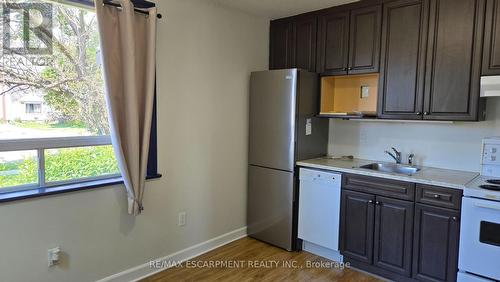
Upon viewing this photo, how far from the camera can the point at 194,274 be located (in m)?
2.81

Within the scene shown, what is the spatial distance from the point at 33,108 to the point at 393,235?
286cm

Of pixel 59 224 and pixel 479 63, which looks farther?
pixel 479 63

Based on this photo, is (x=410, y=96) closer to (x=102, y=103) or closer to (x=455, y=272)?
(x=455, y=272)

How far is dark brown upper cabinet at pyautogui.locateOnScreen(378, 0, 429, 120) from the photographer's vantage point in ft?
8.97

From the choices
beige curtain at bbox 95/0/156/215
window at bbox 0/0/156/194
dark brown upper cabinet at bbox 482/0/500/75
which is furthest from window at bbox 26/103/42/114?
dark brown upper cabinet at bbox 482/0/500/75

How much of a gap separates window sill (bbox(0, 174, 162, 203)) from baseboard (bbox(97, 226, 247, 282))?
744mm

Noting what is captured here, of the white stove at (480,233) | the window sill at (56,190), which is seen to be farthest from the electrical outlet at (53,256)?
the white stove at (480,233)

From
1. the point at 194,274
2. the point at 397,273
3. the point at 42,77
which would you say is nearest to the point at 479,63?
the point at 397,273

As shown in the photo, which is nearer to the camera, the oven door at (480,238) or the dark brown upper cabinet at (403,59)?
the oven door at (480,238)

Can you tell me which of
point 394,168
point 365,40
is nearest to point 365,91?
point 365,40

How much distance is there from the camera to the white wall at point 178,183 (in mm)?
2146

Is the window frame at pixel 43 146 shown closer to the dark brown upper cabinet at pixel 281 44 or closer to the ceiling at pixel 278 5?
the ceiling at pixel 278 5

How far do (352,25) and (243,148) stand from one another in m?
1.66

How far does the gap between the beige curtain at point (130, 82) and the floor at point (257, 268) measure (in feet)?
2.51
